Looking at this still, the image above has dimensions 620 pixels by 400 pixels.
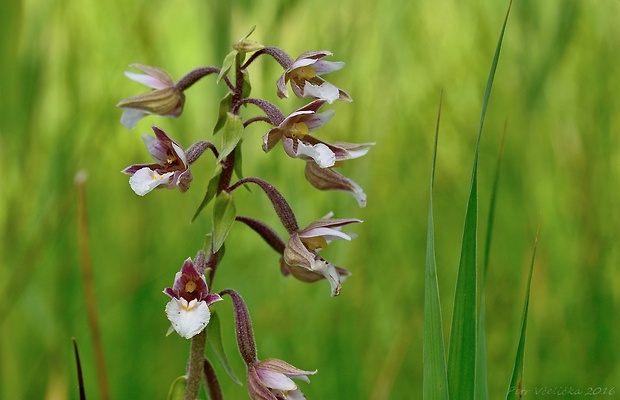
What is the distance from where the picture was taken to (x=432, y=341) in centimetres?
99

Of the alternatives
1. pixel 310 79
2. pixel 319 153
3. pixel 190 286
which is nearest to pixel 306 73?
pixel 310 79

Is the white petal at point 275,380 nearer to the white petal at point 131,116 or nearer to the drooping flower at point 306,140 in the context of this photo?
the drooping flower at point 306,140

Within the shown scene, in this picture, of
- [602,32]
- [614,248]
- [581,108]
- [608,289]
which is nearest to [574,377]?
[608,289]

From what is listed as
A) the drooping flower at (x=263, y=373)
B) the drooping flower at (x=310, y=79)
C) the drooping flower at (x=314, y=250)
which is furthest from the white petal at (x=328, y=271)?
the drooping flower at (x=310, y=79)

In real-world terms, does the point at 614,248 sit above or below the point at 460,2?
below

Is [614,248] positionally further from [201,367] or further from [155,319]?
[201,367]

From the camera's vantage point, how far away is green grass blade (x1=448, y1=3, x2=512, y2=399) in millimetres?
985

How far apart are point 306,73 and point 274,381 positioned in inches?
18.3

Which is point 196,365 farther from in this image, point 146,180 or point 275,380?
point 146,180

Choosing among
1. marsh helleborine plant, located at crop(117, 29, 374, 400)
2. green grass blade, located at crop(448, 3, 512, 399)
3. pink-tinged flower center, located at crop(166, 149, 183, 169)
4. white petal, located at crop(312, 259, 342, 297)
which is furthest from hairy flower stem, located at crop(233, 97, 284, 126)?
green grass blade, located at crop(448, 3, 512, 399)

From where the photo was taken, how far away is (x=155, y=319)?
8.23 feet

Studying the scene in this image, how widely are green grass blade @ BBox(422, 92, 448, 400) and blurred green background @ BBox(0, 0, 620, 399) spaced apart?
80cm

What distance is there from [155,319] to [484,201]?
1.27 m

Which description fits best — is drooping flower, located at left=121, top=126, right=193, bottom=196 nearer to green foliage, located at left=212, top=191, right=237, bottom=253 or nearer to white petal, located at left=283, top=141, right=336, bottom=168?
green foliage, located at left=212, top=191, right=237, bottom=253
